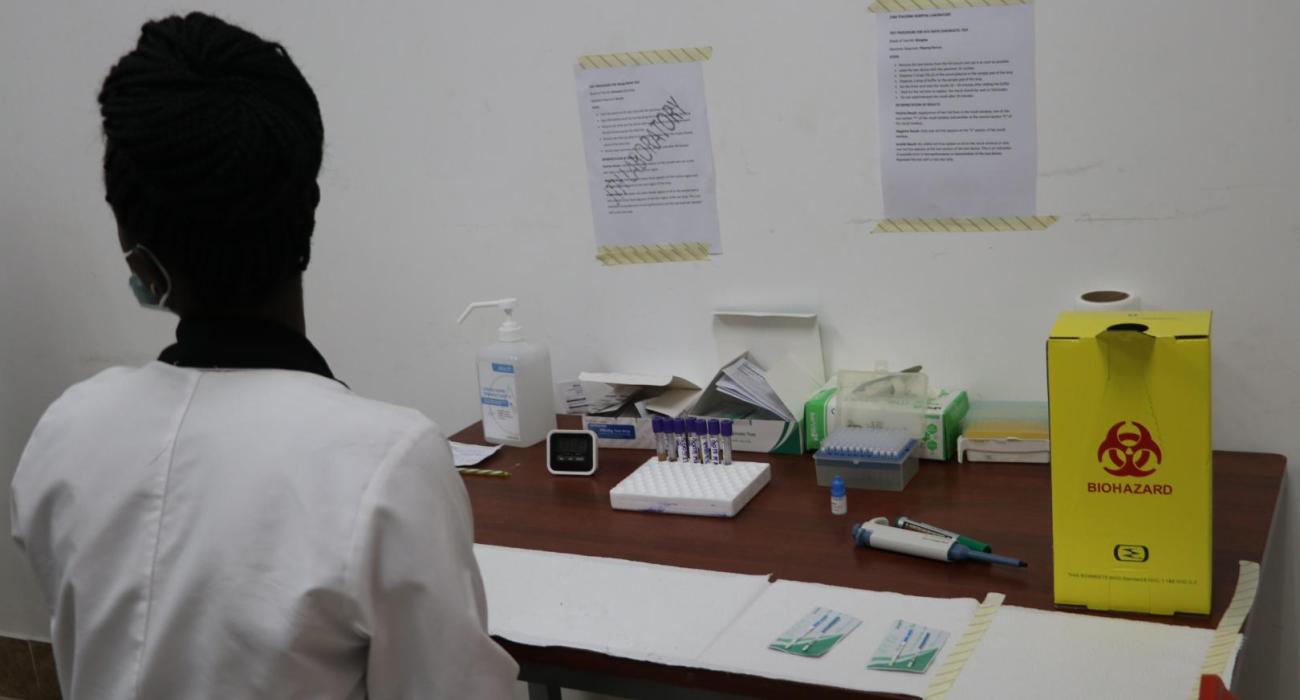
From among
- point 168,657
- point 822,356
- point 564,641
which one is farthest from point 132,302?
point 168,657

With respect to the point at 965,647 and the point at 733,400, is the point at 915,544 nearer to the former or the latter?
the point at 965,647

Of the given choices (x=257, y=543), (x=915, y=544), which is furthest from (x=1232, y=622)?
(x=257, y=543)

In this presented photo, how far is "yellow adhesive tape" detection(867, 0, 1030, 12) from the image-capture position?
63.9 inches

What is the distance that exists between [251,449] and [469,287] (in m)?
1.30

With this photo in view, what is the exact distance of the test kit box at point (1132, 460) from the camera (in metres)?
1.12

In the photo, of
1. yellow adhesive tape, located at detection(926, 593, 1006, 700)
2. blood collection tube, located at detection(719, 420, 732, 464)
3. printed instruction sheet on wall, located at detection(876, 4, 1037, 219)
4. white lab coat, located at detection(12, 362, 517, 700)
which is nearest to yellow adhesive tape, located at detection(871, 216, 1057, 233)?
printed instruction sheet on wall, located at detection(876, 4, 1037, 219)

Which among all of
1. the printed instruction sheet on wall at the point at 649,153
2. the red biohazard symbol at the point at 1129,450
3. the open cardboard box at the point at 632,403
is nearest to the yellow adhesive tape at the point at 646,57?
the printed instruction sheet on wall at the point at 649,153

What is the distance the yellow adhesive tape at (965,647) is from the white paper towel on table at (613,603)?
230 mm

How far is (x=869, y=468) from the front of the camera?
1556mm

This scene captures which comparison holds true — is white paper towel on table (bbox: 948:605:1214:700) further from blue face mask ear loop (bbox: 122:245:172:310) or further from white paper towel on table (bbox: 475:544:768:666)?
blue face mask ear loop (bbox: 122:245:172:310)

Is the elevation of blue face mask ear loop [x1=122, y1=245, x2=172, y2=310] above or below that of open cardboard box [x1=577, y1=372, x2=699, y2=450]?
above

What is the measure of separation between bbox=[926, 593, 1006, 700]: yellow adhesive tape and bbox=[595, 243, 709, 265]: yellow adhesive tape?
2.76ft

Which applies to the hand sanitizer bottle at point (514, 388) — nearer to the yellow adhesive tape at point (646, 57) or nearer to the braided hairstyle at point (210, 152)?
the yellow adhesive tape at point (646, 57)

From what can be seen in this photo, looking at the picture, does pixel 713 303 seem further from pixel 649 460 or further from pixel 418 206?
pixel 418 206
